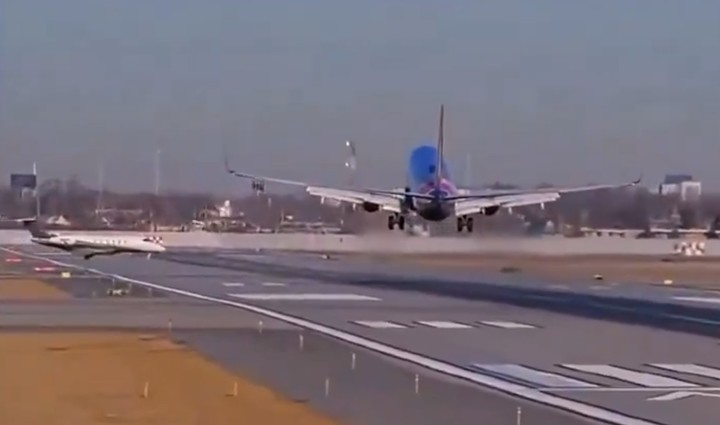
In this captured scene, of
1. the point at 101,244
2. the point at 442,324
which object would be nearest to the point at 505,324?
the point at 442,324

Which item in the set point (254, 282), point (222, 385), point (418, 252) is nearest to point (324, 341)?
point (222, 385)

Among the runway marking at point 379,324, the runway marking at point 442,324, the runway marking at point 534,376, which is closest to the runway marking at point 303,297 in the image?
the runway marking at point 379,324

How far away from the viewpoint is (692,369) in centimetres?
2616

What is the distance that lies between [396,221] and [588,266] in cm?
1454

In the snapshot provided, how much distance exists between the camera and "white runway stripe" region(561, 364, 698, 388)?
76.9 feet

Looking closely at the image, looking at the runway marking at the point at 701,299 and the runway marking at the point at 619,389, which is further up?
the runway marking at the point at 701,299

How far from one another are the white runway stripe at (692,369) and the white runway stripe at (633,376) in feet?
2.89

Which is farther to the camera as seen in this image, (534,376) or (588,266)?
(588,266)

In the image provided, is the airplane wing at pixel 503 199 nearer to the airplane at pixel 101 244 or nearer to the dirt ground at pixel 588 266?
the dirt ground at pixel 588 266

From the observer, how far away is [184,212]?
17375 cm

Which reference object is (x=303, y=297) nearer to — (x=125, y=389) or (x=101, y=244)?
(x=125, y=389)

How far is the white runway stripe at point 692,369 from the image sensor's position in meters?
25.2

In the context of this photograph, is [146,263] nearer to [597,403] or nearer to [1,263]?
[1,263]

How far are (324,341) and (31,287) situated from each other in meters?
26.5
